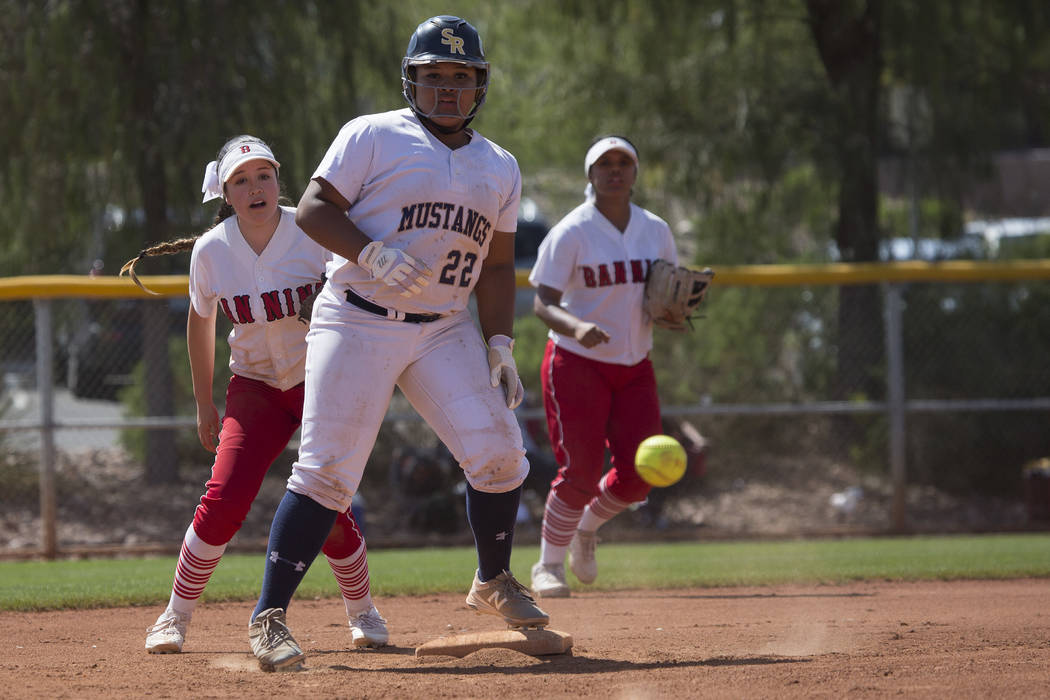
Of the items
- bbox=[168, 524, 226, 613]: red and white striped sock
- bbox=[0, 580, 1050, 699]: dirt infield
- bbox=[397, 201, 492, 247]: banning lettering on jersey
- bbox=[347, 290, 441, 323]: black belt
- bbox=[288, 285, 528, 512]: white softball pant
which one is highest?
bbox=[397, 201, 492, 247]: banning lettering on jersey

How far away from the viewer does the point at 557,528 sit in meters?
6.48

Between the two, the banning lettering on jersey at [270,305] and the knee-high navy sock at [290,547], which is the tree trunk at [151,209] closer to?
the banning lettering on jersey at [270,305]

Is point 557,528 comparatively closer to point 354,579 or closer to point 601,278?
point 601,278

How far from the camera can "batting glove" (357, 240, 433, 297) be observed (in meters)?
3.90

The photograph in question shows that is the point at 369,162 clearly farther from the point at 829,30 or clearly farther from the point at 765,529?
the point at 829,30

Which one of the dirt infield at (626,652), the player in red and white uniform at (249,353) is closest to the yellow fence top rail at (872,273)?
the dirt infield at (626,652)

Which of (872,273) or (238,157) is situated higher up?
(238,157)

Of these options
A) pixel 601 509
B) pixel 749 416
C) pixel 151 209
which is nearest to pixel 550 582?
pixel 601 509

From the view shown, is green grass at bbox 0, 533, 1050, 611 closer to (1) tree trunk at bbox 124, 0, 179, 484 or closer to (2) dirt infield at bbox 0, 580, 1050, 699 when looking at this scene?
(2) dirt infield at bbox 0, 580, 1050, 699

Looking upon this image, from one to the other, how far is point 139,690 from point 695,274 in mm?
3606

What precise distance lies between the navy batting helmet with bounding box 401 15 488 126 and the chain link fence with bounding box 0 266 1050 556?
17.8 ft

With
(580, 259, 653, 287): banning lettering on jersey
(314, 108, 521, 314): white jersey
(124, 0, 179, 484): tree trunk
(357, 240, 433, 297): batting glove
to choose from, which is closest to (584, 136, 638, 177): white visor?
(580, 259, 653, 287): banning lettering on jersey

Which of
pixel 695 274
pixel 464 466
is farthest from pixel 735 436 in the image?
pixel 464 466

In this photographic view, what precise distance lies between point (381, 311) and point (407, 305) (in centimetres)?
9
